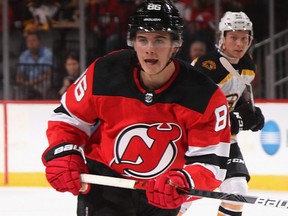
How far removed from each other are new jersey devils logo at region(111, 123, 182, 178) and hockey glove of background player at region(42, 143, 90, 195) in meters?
0.13

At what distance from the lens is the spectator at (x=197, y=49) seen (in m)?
6.62

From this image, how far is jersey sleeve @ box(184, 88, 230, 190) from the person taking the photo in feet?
7.90

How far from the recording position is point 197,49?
6.64 metres

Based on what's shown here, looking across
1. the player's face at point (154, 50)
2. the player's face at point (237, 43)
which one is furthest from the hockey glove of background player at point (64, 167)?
the player's face at point (237, 43)

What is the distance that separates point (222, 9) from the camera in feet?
23.4

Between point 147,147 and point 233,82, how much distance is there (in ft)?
4.57

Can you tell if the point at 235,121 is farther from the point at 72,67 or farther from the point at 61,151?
the point at 72,67

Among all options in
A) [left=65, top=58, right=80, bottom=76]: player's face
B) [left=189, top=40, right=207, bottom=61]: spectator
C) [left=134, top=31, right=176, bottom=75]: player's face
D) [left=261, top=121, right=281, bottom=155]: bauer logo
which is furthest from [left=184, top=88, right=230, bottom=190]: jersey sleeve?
[left=65, top=58, right=80, bottom=76]: player's face

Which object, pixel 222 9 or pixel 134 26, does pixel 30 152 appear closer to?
pixel 222 9

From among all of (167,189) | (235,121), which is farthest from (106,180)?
(235,121)

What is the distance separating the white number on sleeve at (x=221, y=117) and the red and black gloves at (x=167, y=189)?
0.62ft

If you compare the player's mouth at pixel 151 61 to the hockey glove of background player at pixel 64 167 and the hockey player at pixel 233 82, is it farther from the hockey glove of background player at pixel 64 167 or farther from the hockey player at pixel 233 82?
the hockey player at pixel 233 82

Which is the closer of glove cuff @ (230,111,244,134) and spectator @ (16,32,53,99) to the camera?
glove cuff @ (230,111,244,134)

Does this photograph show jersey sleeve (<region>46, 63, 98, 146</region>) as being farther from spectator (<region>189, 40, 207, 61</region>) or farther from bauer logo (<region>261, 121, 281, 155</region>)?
spectator (<region>189, 40, 207, 61</region>)
